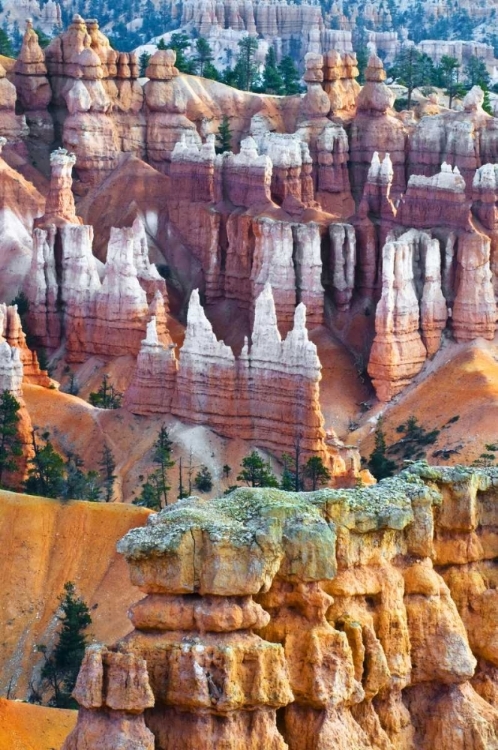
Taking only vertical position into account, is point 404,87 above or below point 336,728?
above

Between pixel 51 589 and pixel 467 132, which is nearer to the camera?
pixel 51 589

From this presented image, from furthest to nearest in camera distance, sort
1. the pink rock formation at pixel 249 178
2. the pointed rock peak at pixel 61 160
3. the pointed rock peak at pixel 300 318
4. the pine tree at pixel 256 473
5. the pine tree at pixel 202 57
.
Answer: the pine tree at pixel 202 57, the pointed rock peak at pixel 61 160, the pink rock formation at pixel 249 178, the pointed rock peak at pixel 300 318, the pine tree at pixel 256 473

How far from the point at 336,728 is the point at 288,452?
5116cm

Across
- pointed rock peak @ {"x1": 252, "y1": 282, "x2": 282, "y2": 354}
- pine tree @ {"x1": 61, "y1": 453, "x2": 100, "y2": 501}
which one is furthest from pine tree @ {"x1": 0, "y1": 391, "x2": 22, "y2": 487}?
pointed rock peak @ {"x1": 252, "y1": 282, "x2": 282, "y2": 354}

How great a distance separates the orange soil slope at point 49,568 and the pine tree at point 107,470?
26.6 ft

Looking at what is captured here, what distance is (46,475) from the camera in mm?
102062

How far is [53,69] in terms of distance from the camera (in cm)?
14938

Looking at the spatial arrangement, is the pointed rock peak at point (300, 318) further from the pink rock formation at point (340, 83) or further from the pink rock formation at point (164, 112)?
the pink rock formation at point (340, 83)

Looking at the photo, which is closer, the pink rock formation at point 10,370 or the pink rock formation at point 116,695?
the pink rock formation at point 116,695

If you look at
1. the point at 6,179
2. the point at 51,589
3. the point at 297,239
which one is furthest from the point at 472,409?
the point at 6,179

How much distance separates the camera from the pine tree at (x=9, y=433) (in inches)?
4112

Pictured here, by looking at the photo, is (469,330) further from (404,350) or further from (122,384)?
(122,384)

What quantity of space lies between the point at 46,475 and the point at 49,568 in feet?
30.1

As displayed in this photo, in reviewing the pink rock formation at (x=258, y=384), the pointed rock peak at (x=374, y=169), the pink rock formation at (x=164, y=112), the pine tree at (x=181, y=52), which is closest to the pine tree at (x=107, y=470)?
the pink rock formation at (x=258, y=384)
